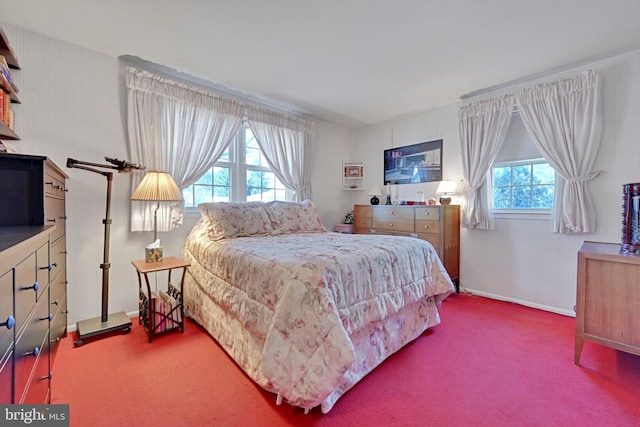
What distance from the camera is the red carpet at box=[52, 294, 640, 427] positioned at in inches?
55.3

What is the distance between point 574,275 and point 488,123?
5.88 ft

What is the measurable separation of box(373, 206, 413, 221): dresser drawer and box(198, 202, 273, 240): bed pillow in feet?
5.45

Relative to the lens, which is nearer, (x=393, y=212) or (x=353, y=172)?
(x=393, y=212)

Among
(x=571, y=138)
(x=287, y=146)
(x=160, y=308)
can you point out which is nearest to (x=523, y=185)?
(x=571, y=138)

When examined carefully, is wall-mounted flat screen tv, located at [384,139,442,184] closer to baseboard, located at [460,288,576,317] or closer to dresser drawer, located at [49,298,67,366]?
baseboard, located at [460,288,576,317]

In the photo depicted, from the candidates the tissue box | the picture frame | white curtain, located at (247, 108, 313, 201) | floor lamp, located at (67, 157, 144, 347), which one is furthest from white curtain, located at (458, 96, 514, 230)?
floor lamp, located at (67, 157, 144, 347)

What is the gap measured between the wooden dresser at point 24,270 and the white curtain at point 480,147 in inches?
143

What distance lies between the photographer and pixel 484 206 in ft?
10.6

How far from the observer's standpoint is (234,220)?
2623mm

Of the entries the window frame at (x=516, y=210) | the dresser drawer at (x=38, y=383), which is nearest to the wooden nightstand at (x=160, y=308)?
the dresser drawer at (x=38, y=383)

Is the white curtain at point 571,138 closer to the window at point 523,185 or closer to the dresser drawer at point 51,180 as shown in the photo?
the window at point 523,185

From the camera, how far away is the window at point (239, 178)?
3186mm

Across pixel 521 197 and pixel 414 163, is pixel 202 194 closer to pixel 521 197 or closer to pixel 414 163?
pixel 414 163

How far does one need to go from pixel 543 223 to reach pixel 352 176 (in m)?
2.58
